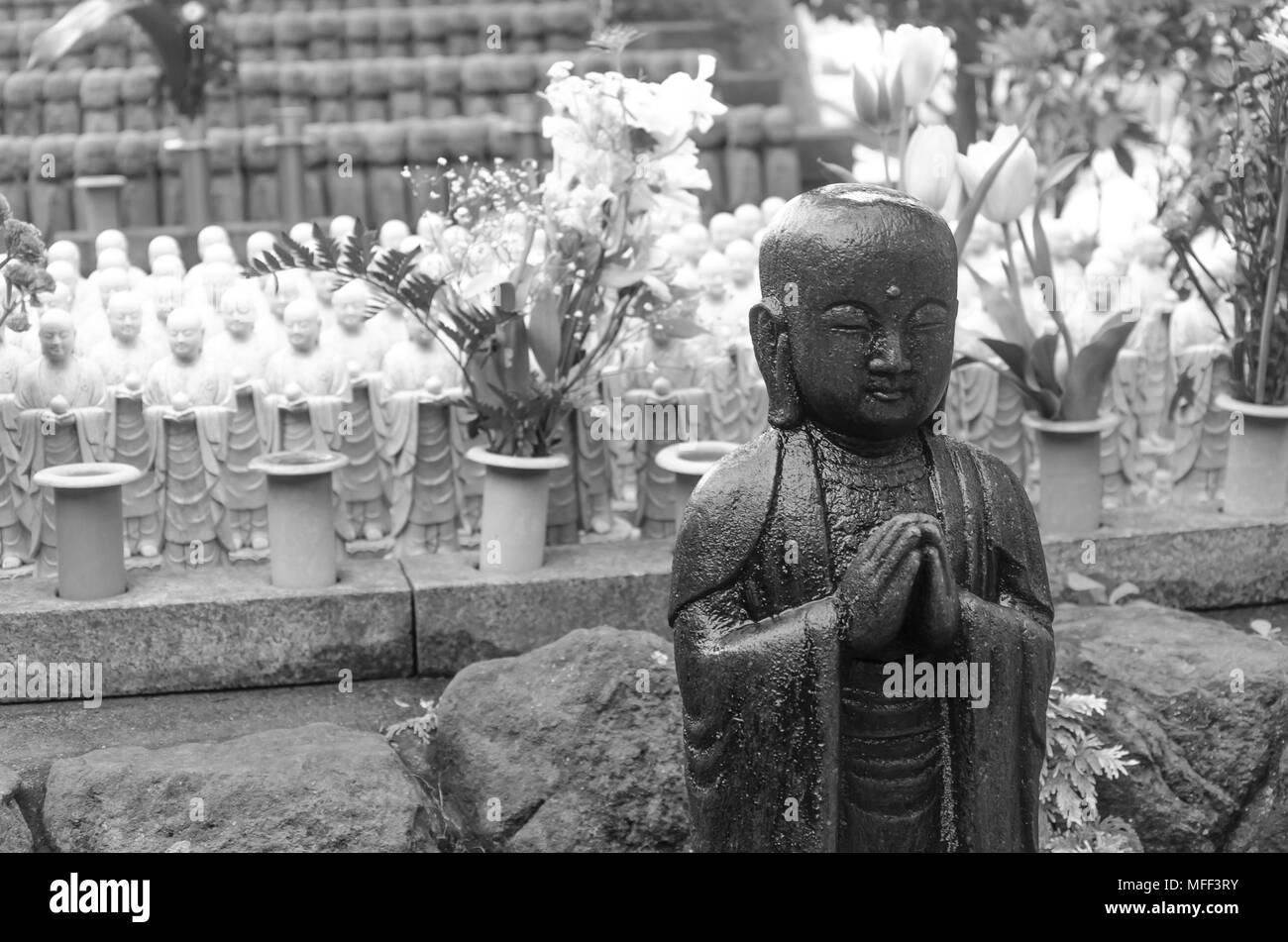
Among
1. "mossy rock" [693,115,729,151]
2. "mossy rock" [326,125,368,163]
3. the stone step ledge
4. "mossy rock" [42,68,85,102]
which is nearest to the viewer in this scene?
the stone step ledge

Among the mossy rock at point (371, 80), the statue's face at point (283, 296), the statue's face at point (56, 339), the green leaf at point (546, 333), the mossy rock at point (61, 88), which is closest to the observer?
the green leaf at point (546, 333)

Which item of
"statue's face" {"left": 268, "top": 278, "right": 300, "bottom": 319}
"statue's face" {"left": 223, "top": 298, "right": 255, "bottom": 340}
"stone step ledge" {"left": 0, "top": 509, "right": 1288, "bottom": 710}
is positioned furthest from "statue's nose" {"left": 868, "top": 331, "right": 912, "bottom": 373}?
"statue's face" {"left": 268, "top": 278, "right": 300, "bottom": 319}

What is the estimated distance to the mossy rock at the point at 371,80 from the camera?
11766 millimetres

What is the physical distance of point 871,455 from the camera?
11.9ft

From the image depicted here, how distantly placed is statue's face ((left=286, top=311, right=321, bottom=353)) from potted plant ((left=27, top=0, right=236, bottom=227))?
12.6ft

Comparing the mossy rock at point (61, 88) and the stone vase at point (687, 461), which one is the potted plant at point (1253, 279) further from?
the mossy rock at point (61, 88)

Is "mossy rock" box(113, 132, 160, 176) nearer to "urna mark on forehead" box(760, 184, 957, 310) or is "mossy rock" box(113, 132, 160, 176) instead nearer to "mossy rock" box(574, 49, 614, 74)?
"mossy rock" box(574, 49, 614, 74)

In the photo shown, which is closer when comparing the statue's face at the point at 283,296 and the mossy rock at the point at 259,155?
the statue's face at the point at 283,296

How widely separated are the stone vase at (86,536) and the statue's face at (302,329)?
89 cm

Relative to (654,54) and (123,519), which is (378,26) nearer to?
(654,54)

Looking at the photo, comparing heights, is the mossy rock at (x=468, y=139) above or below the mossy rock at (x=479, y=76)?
below

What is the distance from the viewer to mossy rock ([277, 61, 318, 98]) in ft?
38.8

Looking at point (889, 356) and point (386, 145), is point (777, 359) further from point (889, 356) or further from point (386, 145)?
point (386, 145)

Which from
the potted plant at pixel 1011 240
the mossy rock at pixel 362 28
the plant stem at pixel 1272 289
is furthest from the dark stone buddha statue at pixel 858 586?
the mossy rock at pixel 362 28
